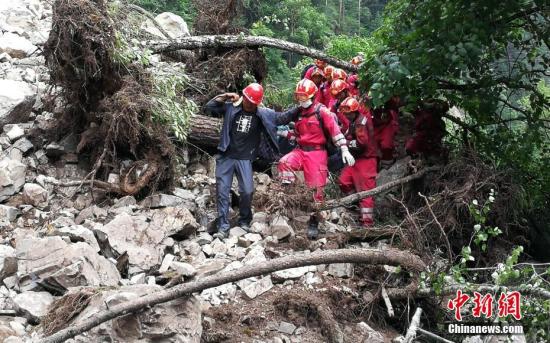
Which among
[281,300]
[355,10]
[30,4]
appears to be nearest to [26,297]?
[281,300]

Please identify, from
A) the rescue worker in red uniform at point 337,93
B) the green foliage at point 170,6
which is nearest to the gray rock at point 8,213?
the rescue worker in red uniform at point 337,93

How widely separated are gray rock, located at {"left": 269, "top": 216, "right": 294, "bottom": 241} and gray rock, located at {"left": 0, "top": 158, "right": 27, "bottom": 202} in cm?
290

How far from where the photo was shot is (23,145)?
7.30m

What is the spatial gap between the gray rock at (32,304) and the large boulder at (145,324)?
0.50 metres

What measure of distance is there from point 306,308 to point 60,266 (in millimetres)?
1997

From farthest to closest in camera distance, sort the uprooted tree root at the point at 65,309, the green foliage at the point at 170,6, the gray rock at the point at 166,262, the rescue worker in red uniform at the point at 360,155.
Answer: the green foliage at the point at 170,6, the rescue worker in red uniform at the point at 360,155, the gray rock at the point at 166,262, the uprooted tree root at the point at 65,309

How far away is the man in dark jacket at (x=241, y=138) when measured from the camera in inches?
256

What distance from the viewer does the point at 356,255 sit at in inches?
191

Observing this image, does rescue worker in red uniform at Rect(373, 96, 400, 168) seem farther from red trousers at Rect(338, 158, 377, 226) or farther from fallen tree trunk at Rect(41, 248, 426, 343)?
fallen tree trunk at Rect(41, 248, 426, 343)

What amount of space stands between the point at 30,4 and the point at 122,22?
5514 mm

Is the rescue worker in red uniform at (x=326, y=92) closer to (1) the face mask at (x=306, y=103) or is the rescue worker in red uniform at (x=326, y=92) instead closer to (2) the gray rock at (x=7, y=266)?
(1) the face mask at (x=306, y=103)

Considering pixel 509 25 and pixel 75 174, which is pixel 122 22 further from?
pixel 509 25

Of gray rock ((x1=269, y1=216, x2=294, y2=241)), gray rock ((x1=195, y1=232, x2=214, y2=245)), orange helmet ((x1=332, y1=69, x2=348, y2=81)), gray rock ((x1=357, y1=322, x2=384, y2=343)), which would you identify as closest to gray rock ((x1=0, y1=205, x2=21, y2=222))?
gray rock ((x1=195, y1=232, x2=214, y2=245))

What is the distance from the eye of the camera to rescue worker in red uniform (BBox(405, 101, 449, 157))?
736cm
